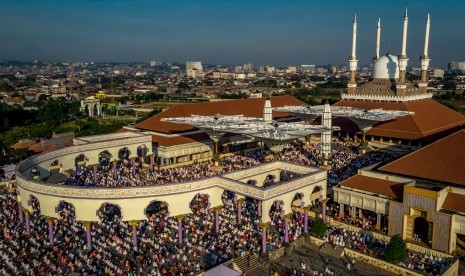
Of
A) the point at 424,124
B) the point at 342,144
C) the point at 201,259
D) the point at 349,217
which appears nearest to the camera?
the point at 201,259

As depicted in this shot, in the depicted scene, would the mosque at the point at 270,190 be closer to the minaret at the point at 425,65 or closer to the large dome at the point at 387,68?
the large dome at the point at 387,68

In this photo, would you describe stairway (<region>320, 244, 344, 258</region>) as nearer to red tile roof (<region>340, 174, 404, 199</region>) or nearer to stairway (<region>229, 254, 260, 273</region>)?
stairway (<region>229, 254, 260, 273</region>)

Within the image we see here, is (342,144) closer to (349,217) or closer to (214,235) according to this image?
(349,217)

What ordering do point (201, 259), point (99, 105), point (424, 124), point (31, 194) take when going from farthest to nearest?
1. point (99, 105)
2. point (424, 124)
3. point (31, 194)
4. point (201, 259)

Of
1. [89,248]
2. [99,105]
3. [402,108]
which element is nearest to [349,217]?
[89,248]

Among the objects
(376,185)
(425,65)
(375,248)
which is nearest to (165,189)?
(375,248)
